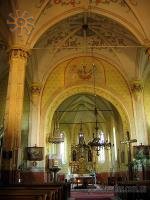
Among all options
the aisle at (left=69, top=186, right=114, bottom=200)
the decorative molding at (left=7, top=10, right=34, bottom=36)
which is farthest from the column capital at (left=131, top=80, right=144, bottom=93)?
the decorative molding at (left=7, top=10, right=34, bottom=36)

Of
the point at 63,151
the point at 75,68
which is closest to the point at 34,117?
the point at 75,68

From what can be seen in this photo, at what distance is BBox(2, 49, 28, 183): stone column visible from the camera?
33.2 feet

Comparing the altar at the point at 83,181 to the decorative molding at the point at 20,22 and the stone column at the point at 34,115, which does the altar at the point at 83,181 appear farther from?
the decorative molding at the point at 20,22

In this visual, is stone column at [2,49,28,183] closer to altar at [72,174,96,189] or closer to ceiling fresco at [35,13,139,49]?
ceiling fresco at [35,13,139,49]

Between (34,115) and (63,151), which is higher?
(34,115)

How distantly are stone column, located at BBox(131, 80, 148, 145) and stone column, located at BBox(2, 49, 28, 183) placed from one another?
8950 millimetres

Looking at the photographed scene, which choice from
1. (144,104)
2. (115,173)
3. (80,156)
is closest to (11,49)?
(144,104)

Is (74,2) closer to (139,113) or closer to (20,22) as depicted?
(20,22)

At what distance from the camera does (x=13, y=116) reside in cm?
1105

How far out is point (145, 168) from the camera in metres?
15.6

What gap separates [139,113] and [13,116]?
970 centimetres

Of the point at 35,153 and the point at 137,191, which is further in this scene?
the point at 35,153

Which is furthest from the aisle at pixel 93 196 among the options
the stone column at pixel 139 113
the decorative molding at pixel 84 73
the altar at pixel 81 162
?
the altar at pixel 81 162

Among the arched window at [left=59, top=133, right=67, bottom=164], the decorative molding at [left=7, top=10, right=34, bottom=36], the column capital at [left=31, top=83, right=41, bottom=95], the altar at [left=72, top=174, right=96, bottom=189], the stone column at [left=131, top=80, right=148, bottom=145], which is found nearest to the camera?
the decorative molding at [left=7, top=10, right=34, bottom=36]
